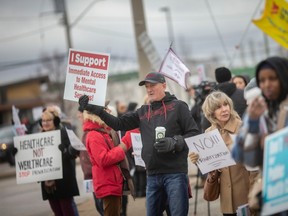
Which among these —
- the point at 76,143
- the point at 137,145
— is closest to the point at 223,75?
the point at 137,145

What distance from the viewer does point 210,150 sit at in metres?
5.45

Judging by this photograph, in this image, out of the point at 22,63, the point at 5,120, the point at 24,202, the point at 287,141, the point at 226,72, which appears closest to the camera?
the point at 287,141

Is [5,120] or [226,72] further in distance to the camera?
[5,120]

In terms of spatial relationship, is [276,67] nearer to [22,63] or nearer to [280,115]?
[280,115]

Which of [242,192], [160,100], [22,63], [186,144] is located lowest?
[242,192]

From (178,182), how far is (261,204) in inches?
78.1

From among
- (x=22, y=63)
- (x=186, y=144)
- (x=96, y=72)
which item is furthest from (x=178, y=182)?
(x=22, y=63)

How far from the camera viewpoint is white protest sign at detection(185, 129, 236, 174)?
211 inches

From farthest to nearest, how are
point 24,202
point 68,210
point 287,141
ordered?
point 24,202
point 68,210
point 287,141

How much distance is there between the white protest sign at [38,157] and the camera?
24.7 ft

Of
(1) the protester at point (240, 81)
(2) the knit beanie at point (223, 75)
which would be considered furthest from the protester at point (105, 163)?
(1) the protester at point (240, 81)

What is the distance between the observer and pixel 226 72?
812cm

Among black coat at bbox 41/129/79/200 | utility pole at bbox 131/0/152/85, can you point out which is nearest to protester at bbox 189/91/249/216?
black coat at bbox 41/129/79/200

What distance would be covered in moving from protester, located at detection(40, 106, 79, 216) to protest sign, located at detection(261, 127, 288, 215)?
4128 mm
